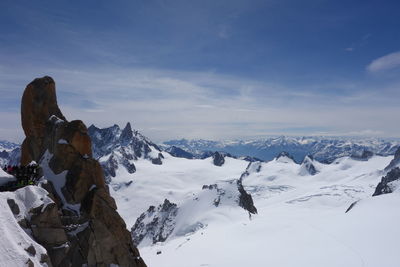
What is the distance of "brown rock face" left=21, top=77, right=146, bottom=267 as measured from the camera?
26.7m

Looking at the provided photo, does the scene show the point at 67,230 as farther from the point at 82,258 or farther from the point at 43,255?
the point at 43,255

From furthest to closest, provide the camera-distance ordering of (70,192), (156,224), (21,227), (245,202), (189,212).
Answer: (156,224) < (189,212) < (245,202) < (70,192) < (21,227)

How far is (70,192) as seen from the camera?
3073 centimetres

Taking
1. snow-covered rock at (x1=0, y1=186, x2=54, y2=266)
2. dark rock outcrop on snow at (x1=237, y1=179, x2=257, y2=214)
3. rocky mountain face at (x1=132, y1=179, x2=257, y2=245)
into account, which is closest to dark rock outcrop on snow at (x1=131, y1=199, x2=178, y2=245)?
rocky mountain face at (x1=132, y1=179, x2=257, y2=245)

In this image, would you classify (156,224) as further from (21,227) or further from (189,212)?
(21,227)

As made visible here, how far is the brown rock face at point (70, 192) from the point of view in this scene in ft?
87.6

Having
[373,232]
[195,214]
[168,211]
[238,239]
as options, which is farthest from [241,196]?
[373,232]

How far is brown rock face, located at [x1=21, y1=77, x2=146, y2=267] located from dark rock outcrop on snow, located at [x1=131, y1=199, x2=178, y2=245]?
11402cm

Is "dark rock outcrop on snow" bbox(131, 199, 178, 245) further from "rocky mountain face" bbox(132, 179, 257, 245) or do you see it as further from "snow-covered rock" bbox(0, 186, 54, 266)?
"snow-covered rock" bbox(0, 186, 54, 266)

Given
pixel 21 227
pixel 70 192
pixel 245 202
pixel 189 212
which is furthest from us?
pixel 189 212

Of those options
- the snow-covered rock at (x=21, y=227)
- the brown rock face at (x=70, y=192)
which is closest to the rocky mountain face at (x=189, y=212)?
the brown rock face at (x=70, y=192)

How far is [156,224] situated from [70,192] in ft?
466

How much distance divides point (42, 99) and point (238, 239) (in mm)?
38347

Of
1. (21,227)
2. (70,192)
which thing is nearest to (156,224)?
(70,192)
